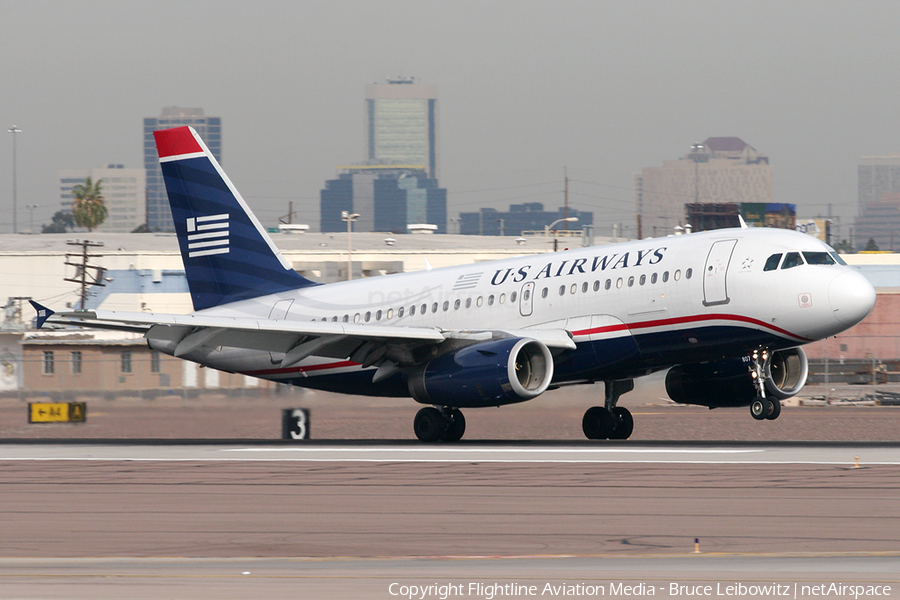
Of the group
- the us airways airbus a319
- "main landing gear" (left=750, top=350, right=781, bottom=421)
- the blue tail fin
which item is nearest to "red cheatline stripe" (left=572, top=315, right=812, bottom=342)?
the us airways airbus a319

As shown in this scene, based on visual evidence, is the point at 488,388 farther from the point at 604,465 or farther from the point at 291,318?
the point at 291,318

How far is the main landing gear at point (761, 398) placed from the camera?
26.5 meters

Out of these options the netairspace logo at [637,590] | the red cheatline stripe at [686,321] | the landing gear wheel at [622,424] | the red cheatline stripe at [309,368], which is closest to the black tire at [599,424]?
the landing gear wheel at [622,424]

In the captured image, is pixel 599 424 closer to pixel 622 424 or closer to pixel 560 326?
pixel 622 424

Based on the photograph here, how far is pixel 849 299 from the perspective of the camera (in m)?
25.8

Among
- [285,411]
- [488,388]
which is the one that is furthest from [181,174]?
[488,388]

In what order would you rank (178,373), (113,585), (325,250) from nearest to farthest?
1. (113,585)
2. (178,373)
3. (325,250)

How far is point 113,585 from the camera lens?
37.7 ft

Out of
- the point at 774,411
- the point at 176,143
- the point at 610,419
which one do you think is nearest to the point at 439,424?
the point at 610,419

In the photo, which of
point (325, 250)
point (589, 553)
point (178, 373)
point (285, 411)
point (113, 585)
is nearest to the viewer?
point (113, 585)

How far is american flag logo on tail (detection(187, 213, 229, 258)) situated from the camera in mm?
34719

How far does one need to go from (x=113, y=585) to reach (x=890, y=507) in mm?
10573

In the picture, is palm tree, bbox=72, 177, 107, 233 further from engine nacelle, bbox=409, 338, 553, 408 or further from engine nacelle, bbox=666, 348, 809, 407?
engine nacelle, bbox=666, 348, 809, 407

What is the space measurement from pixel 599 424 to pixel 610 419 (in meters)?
0.32
